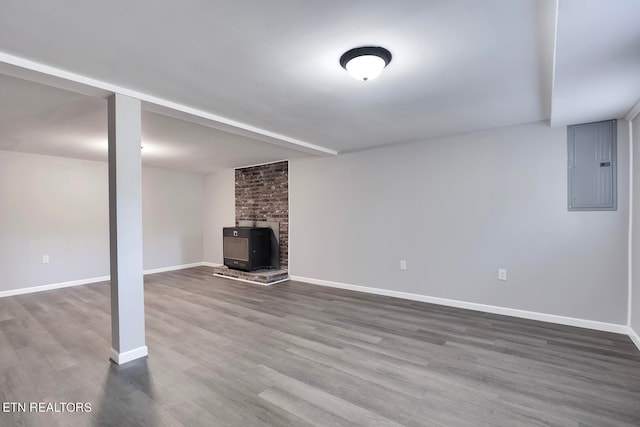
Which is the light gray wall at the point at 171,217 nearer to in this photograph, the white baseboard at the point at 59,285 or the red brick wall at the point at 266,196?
the white baseboard at the point at 59,285

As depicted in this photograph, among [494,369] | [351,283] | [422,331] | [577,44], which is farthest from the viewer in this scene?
[351,283]

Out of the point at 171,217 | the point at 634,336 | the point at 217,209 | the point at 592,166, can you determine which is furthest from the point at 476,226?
the point at 171,217

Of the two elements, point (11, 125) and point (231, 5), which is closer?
point (231, 5)

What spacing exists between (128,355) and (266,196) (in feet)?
13.0

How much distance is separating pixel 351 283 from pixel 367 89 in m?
3.21

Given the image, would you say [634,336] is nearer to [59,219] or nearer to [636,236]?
[636,236]

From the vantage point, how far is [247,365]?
245 centimetres

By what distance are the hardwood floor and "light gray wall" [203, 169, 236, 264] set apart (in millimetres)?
3218

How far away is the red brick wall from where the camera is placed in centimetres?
583

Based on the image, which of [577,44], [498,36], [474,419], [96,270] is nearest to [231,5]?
[498,36]

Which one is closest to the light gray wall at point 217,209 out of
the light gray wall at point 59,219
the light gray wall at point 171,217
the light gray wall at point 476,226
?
the light gray wall at point 171,217

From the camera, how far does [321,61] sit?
6.77 feet

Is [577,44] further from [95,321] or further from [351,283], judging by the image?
[95,321]

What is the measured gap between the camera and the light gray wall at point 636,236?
2807 millimetres
